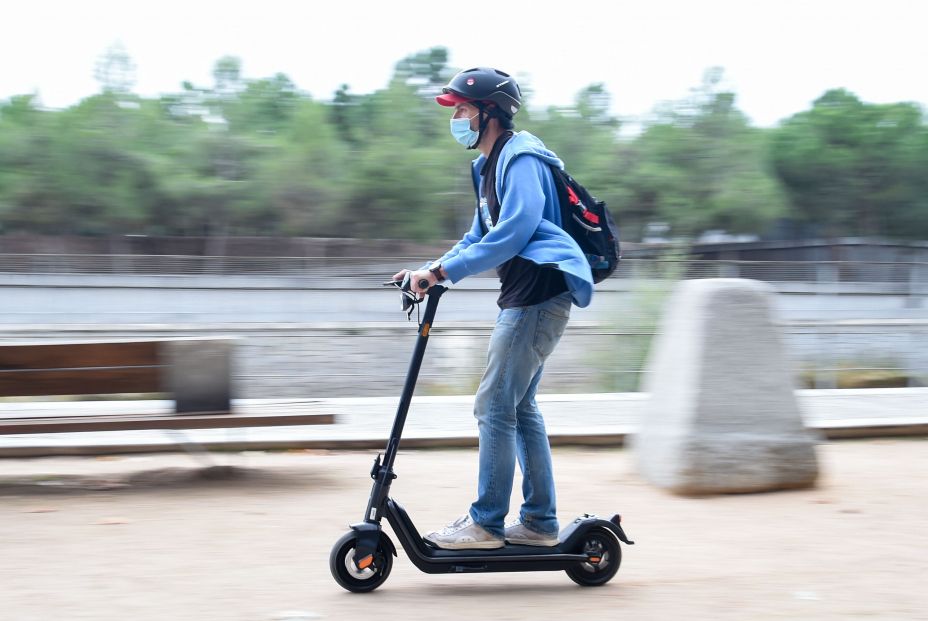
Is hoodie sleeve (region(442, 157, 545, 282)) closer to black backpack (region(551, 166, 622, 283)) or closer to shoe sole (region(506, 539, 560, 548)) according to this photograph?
black backpack (region(551, 166, 622, 283))

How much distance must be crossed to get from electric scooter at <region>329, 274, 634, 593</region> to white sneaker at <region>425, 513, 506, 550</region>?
21mm

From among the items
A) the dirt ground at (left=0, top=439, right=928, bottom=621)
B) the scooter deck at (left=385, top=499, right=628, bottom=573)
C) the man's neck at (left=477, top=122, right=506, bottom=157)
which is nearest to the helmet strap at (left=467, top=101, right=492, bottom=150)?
the man's neck at (left=477, top=122, right=506, bottom=157)

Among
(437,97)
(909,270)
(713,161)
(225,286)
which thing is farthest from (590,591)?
(713,161)

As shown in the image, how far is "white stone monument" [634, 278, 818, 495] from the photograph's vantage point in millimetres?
5535

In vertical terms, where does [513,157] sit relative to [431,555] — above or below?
above

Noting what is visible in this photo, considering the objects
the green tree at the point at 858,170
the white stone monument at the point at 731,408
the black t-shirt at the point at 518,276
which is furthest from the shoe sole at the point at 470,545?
the green tree at the point at 858,170

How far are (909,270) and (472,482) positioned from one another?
1833cm

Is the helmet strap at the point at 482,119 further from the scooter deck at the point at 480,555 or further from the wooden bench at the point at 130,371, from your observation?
the wooden bench at the point at 130,371

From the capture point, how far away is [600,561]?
13.0ft

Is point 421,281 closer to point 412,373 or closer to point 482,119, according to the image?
point 412,373

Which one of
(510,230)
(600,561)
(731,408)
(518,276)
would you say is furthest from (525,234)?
(731,408)

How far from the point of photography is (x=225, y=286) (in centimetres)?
1931

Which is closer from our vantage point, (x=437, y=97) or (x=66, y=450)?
(x=437, y=97)

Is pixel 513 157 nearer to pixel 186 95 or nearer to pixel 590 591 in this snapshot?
pixel 590 591
